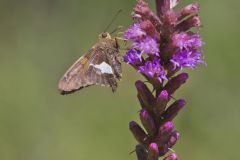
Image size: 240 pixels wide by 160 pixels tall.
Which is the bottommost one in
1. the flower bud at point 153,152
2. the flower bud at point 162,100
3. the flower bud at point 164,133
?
the flower bud at point 153,152

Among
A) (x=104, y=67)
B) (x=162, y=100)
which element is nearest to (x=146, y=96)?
(x=162, y=100)

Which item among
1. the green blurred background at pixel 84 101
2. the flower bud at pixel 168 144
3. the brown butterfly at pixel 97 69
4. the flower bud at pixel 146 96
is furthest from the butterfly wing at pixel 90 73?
the green blurred background at pixel 84 101

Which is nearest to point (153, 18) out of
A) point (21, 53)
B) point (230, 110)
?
point (230, 110)

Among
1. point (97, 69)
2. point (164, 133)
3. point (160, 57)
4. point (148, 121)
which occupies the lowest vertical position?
point (164, 133)

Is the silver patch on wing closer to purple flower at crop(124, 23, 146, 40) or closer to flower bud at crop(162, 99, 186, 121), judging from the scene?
purple flower at crop(124, 23, 146, 40)

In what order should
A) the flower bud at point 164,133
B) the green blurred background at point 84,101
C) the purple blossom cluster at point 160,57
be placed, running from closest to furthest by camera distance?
1. the purple blossom cluster at point 160,57
2. the flower bud at point 164,133
3. the green blurred background at point 84,101

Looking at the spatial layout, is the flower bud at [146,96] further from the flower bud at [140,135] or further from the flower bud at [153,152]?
the flower bud at [153,152]

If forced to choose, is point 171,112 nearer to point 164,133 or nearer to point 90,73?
point 164,133
